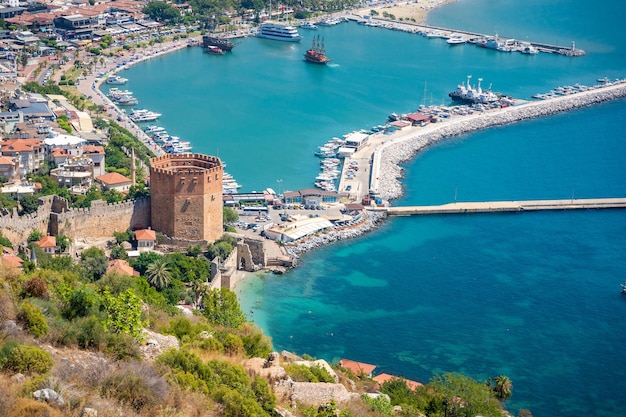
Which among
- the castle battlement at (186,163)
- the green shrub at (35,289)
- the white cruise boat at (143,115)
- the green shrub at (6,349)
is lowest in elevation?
the white cruise boat at (143,115)

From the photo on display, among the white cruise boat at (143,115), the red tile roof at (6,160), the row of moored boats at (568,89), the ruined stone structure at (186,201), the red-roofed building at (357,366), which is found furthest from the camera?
the row of moored boats at (568,89)

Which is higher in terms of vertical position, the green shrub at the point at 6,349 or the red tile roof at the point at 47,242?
the green shrub at the point at 6,349

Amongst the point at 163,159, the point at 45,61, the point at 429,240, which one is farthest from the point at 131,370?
the point at 45,61

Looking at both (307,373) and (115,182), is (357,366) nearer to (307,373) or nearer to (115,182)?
(307,373)

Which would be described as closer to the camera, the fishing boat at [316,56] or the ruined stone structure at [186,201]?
the ruined stone structure at [186,201]

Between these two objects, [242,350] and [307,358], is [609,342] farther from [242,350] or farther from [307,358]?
[242,350]

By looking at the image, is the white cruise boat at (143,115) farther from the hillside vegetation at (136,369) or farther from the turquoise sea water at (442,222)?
the hillside vegetation at (136,369)

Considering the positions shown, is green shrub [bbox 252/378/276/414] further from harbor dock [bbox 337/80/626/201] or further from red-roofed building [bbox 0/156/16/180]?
harbor dock [bbox 337/80/626/201]

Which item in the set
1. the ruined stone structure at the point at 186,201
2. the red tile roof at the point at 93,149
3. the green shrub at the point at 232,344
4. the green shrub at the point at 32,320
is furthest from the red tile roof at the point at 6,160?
the green shrub at the point at 32,320
